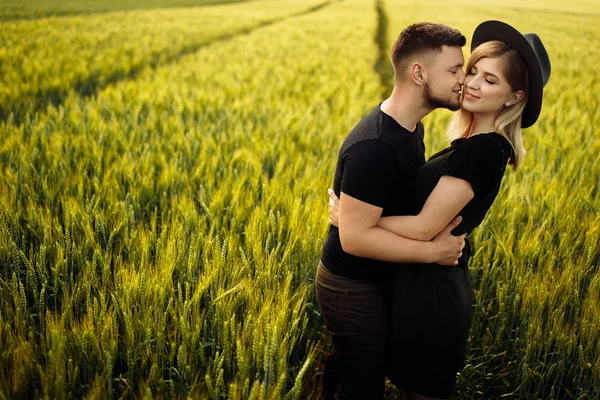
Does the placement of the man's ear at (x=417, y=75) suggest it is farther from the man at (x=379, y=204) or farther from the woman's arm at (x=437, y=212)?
the woman's arm at (x=437, y=212)

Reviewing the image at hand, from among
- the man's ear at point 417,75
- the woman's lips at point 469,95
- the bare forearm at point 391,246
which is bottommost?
the bare forearm at point 391,246

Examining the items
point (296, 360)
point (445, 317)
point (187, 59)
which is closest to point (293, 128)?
point (296, 360)

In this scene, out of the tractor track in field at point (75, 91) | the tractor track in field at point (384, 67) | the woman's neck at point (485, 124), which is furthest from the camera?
the tractor track in field at point (384, 67)

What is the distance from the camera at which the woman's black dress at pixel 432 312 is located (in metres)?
1.21

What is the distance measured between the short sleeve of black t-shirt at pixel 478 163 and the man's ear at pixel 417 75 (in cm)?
20

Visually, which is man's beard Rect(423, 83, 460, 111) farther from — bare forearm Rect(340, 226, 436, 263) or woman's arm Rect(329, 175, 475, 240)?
bare forearm Rect(340, 226, 436, 263)

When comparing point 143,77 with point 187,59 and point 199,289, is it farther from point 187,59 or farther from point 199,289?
point 199,289

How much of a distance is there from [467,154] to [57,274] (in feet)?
4.26

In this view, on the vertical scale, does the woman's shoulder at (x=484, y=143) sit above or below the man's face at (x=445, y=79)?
below

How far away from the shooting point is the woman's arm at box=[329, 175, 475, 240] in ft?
3.71

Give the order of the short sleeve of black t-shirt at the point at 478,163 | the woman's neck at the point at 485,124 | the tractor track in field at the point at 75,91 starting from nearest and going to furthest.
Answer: the short sleeve of black t-shirt at the point at 478,163 < the woman's neck at the point at 485,124 < the tractor track in field at the point at 75,91

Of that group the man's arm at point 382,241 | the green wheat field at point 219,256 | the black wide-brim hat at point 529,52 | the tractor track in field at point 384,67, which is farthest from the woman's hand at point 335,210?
the tractor track in field at point 384,67

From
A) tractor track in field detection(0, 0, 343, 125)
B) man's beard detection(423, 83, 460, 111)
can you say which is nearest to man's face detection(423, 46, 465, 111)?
man's beard detection(423, 83, 460, 111)

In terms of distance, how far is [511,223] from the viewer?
7.08 ft
